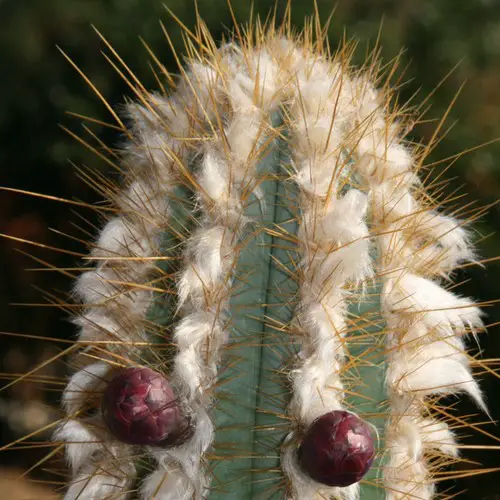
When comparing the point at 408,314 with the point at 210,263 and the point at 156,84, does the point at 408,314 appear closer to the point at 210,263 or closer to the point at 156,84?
the point at 210,263

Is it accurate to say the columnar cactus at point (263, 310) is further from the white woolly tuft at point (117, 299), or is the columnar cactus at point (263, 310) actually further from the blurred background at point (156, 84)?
the blurred background at point (156, 84)

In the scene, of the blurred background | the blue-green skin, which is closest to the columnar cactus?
the blue-green skin

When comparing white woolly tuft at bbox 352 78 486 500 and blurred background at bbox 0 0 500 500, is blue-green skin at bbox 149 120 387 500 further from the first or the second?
blurred background at bbox 0 0 500 500

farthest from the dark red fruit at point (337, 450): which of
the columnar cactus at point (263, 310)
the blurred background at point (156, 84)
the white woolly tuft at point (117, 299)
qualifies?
the blurred background at point (156, 84)

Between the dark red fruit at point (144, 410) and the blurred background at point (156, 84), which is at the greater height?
the blurred background at point (156, 84)

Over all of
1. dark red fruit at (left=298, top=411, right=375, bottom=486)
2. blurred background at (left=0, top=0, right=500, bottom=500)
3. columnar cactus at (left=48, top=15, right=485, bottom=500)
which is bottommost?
dark red fruit at (left=298, top=411, right=375, bottom=486)

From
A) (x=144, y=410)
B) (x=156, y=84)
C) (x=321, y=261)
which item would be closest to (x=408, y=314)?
(x=321, y=261)

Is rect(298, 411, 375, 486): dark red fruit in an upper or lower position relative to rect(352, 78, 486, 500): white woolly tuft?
lower

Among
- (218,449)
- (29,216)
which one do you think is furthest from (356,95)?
(29,216)

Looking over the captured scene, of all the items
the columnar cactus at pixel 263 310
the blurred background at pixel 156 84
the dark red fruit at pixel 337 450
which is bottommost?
the dark red fruit at pixel 337 450
